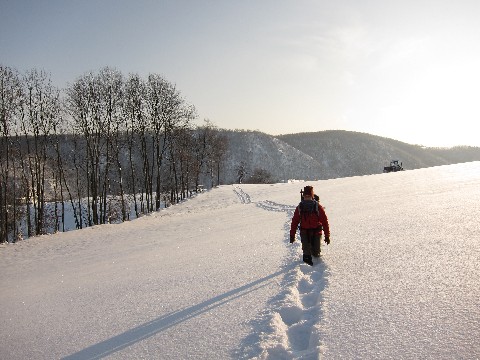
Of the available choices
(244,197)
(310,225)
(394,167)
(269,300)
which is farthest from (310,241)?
(394,167)

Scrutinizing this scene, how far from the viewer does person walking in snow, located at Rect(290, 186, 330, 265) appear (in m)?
7.54

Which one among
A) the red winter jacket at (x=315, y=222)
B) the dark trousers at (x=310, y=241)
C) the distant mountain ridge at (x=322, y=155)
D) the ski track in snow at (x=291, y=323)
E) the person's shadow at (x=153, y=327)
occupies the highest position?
the distant mountain ridge at (x=322, y=155)

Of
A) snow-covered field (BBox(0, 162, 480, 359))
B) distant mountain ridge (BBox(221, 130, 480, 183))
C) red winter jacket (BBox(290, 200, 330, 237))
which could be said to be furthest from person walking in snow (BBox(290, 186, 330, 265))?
distant mountain ridge (BBox(221, 130, 480, 183))

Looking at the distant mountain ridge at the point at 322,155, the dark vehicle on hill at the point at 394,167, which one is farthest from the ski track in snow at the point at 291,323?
the distant mountain ridge at the point at 322,155

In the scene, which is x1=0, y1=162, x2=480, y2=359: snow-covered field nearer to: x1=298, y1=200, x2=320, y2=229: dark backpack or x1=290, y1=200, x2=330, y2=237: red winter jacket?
x1=290, y1=200, x2=330, y2=237: red winter jacket

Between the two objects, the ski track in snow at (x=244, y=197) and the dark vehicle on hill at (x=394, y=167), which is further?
the dark vehicle on hill at (x=394, y=167)

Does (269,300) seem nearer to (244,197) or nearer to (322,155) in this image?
(244,197)

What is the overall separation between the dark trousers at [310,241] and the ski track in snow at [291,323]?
2.83 feet

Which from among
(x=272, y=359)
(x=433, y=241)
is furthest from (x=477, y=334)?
(x=433, y=241)

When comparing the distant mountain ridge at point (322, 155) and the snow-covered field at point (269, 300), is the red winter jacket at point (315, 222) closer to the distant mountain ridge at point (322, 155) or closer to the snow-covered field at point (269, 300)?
the snow-covered field at point (269, 300)

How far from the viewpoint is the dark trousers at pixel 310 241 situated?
749 centimetres

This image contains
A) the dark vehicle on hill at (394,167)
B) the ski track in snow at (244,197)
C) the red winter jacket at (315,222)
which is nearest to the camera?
the red winter jacket at (315,222)

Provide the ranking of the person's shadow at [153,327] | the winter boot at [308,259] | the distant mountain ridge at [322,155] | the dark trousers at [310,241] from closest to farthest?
the person's shadow at [153,327], the winter boot at [308,259], the dark trousers at [310,241], the distant mountain ridge at [322,155]

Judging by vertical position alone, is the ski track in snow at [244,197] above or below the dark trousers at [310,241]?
below
